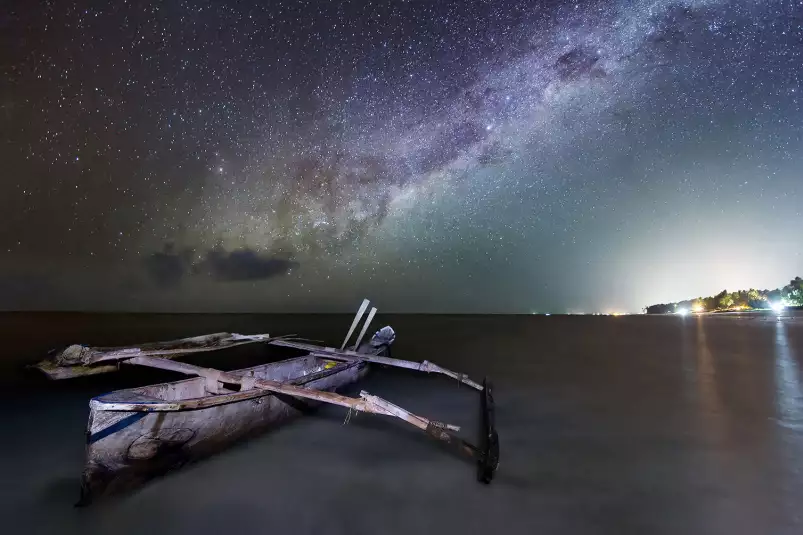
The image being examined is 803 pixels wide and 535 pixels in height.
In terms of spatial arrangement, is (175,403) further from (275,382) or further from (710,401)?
(710,401)

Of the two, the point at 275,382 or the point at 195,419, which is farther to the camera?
the point at 275,382

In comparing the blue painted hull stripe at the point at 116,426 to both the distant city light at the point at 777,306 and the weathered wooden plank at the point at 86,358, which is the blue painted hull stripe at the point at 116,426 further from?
the distant city light at the point at 777,306

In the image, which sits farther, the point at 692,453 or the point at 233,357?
the point at 233,357

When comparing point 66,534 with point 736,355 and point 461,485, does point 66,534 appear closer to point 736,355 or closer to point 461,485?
point 461,485

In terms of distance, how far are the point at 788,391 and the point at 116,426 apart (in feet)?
65.9

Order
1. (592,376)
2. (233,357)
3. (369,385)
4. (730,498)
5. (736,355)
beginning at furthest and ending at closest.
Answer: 1. (233,357)
2. (736,355)
3. (592,376)
4. (369,385)
5. (730,498)

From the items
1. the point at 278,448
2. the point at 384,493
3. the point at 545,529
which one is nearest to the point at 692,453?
the point at 545,529

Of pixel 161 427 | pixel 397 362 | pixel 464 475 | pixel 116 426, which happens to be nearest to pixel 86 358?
pixel 161 427

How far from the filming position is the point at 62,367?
12.8m

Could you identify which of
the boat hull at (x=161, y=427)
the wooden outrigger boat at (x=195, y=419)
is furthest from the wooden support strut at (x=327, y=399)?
the boat hull at (x=161, y=427)

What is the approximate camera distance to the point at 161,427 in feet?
20.3

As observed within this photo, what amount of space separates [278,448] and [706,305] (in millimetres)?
184277

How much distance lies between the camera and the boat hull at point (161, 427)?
561 centimetres

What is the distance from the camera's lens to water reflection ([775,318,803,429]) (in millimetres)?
10866
